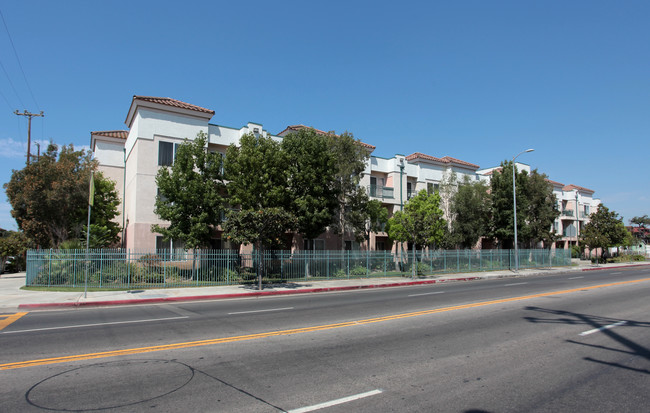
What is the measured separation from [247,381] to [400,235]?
21.9 m

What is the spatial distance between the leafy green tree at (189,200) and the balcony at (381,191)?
14885 millimetres

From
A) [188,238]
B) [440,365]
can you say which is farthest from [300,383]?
[188,238]

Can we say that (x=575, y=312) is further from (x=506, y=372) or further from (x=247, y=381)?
(x=247, y=381)

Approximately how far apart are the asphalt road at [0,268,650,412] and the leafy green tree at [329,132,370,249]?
592 inches

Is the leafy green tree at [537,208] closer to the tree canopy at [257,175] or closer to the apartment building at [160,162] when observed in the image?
the apartment building at [160,162]

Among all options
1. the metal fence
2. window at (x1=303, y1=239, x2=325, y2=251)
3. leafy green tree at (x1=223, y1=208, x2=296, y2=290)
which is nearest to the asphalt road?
leafy green tree at (x1=223, y1=208, x2=296, y2=290)

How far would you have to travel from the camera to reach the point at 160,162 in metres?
24.7

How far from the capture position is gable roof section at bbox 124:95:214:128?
24072 mm

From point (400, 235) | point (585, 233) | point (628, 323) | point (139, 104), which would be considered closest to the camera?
point (628, 323)

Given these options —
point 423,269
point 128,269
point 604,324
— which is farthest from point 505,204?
point 128,269

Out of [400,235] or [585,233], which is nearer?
[400,235]

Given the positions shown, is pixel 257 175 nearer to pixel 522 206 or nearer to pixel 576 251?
pixel 522 206

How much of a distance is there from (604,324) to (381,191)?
964 inches

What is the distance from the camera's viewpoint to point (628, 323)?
9961mm
